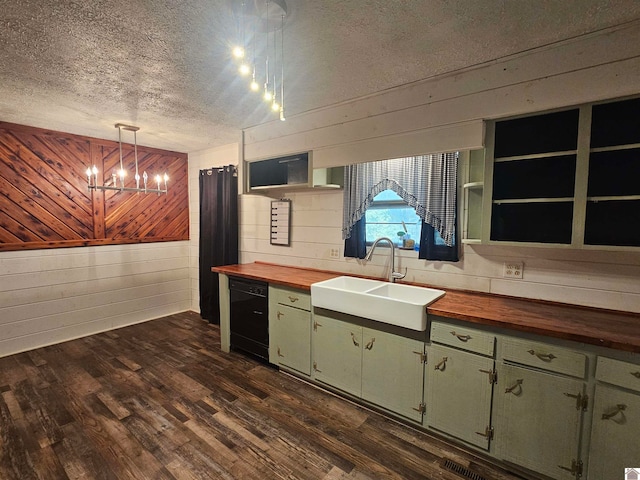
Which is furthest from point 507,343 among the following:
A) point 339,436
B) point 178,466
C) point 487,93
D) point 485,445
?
point 178,466

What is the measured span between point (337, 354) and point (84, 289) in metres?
3.34

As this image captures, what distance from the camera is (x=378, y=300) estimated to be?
2.17 meters

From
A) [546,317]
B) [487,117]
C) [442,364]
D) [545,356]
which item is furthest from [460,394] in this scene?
[487,117]

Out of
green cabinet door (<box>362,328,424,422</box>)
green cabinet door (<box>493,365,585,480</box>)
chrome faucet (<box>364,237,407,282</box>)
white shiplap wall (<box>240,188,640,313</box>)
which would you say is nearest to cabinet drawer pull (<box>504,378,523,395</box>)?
green cabinet door (<box>493,365,585,480</box>)

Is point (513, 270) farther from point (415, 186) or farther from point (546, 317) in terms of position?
point (415, 186)

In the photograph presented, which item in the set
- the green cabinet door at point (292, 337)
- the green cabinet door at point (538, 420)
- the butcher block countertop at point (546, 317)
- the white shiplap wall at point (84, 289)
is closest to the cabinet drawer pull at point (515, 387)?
the green cabinet door at point (538, 420)

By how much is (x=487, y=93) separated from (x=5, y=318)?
4.96 m

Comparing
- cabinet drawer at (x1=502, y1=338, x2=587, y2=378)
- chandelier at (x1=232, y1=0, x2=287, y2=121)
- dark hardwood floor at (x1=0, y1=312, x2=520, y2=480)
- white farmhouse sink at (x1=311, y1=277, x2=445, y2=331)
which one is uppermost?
chandelier at (x1=232, y1=0, x2=287, y2=121)

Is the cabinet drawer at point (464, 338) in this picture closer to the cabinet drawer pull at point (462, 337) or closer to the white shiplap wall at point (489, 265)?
the cabinet drawer pull at point (462, 337)

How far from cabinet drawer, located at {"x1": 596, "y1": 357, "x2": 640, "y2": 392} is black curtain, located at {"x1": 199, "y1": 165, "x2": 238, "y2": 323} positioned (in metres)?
3.65

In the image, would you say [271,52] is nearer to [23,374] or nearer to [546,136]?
[546,136]

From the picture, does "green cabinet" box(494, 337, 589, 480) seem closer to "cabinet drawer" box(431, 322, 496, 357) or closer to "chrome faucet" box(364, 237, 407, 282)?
"cabinet drawer" box(431, 322, 496, 357)

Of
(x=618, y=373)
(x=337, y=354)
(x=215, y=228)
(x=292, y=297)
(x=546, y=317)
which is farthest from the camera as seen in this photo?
(x=215, y=228)

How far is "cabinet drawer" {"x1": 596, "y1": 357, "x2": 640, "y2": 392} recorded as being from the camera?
146cm
